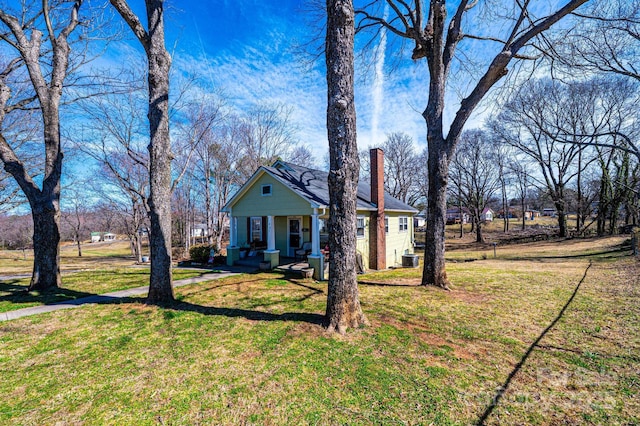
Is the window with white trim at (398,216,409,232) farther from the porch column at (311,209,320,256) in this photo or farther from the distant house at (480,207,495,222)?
the distant house at (480,207,495,222)

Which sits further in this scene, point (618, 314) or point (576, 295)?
point (576, 295)

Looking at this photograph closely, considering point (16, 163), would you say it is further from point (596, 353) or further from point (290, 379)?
point (596, 353)

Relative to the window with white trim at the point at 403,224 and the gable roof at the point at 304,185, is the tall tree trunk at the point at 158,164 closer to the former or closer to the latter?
the gable roof at the point at 304,185

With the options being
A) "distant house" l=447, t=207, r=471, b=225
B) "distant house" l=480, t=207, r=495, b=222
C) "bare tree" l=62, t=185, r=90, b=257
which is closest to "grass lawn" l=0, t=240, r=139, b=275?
"bare tree" l=62, t=185, r=90, b=257

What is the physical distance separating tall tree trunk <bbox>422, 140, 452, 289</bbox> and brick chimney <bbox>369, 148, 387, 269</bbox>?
4917 mm

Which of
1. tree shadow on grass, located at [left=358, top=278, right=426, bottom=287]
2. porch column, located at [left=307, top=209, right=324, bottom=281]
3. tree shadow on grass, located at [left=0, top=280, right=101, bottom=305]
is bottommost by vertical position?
tree shadow on grass, located at [left=358, top=278, right=426, bottom=287]

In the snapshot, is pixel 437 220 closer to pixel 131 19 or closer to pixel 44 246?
pixel 131 19

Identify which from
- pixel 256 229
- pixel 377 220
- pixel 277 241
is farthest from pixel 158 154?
pixel 377 220

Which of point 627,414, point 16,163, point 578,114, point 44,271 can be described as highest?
point 578,114

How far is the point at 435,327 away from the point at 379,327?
1.03 metres

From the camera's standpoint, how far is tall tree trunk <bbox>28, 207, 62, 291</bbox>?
23.5 feet

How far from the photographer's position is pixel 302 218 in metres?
13.5

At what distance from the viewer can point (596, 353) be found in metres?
3.72

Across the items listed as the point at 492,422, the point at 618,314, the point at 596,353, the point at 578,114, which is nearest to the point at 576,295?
the point at 618,314
